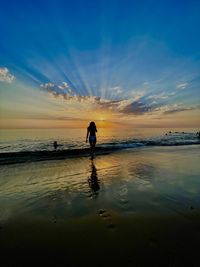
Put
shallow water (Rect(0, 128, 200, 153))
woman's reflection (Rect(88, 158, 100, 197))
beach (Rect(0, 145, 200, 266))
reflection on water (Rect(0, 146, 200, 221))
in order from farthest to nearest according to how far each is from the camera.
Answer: shallow water (Rect(0, 128, 200, 153)) < woman's reflection (Rect(88, 158, 100, 197)) < reflection on water (Rect(0, 146, 200, 221)) < beach (Rect(0, 145, 200, 266))

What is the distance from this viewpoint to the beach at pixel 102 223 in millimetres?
3484

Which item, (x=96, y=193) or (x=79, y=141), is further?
(x=79, y=141)

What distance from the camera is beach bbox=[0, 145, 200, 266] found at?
3.48m

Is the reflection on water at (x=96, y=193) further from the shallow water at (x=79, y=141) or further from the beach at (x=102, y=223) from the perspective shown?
the shallow water at (x=79, y=141)

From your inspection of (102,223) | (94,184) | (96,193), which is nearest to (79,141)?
(94,184)

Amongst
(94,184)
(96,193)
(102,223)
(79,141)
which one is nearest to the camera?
(102,223)

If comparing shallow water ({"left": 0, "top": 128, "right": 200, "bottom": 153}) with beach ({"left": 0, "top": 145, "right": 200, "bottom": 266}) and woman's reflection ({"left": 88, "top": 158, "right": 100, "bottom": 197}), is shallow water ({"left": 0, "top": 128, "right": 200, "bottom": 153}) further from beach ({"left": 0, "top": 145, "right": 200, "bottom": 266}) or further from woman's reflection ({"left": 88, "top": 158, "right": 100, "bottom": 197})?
beach ({"left": 0, "top": 145, "right": 200, "bottom": 266})

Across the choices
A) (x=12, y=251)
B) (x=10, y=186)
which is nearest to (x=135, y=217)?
(x=12, y=251)

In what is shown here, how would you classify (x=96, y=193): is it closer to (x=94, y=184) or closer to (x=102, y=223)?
(x=94, y=184)

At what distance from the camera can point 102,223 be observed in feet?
15.5

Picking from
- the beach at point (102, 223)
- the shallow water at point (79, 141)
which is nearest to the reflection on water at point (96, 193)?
the beach at point (102, 223)

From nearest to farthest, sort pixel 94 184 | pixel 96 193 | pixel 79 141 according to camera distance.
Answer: pixel 96 193, pixel 94 184, pixel 79 141

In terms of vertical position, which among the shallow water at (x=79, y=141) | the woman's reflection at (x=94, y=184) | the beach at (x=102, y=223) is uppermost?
the shallow water at (x=79, y=141)

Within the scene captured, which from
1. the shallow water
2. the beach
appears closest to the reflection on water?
the beach
